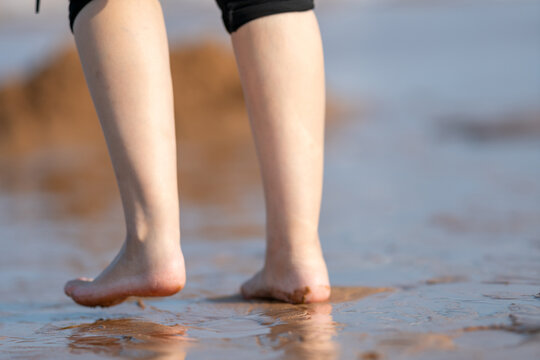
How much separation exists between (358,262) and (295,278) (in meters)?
0.44

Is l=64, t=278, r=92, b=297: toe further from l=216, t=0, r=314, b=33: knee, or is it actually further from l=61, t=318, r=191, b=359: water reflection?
l=216, t=0, r=314, b=33: knee

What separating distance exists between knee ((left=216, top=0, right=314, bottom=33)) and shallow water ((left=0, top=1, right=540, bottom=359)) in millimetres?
567

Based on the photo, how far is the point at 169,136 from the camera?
4.36 feet

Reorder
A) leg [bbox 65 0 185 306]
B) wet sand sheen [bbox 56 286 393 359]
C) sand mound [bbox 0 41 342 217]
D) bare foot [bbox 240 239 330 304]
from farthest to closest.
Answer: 1. sand mound [bbox 0 41 342 217]
2. bare foot [bbox 240 239 330 304]
3. leg [bbox 65 0 185 306]
4. wet sand sheen [bbox 56 286 393 359]

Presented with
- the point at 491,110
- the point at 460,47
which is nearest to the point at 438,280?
the point at 491,110

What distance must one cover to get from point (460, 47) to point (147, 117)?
9934 mm

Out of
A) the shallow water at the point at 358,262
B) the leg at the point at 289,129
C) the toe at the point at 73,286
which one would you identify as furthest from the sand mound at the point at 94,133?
the leg at the point at 289,129

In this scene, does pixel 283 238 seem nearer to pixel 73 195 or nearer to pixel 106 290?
pixel 106 290

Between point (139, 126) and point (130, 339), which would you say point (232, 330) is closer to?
point (130, 339)

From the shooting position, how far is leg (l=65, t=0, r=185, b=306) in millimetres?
1299

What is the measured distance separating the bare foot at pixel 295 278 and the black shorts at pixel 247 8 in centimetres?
47

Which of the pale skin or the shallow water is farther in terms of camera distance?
the pale skin

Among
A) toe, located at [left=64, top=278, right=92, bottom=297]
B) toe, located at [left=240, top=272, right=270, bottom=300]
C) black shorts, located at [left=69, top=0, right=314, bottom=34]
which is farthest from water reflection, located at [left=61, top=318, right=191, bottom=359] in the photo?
black shorts, located at [left=69, top=0, right=314, bottom=34]

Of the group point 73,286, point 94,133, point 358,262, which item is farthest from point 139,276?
point 94,133
